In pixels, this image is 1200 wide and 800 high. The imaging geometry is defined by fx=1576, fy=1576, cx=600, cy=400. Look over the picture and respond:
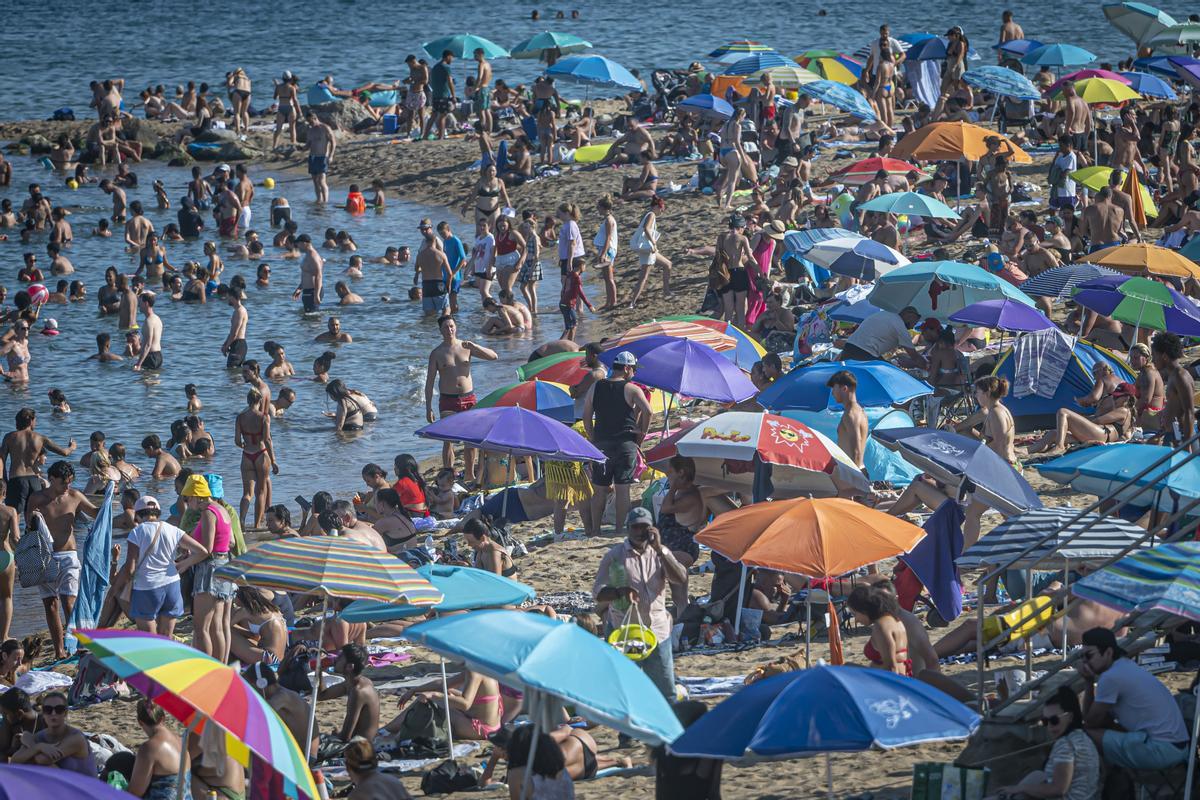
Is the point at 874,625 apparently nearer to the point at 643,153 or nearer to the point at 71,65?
the point at 643,153

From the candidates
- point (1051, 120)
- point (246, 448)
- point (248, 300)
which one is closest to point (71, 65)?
point (248, 300)

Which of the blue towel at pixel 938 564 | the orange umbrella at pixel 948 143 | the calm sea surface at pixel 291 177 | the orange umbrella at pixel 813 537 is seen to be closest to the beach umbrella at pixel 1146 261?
the orange umbrella at pixel 948 143

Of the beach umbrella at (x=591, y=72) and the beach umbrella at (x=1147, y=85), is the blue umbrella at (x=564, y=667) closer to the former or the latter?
the beach umbrella at (x=1147, y=85)

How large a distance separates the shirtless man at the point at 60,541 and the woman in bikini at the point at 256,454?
2850 millimetres

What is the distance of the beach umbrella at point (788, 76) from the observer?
27.4 m

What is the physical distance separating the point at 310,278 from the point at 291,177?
987 cm

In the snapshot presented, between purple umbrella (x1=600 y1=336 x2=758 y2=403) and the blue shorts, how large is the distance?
14.9 feet

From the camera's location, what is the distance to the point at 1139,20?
30438 mm

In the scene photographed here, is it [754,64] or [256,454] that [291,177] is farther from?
[256,454]

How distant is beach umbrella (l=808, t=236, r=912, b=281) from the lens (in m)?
17.7

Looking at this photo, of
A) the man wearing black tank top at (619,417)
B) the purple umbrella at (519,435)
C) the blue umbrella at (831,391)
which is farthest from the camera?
the blue umbrella at (831,391)

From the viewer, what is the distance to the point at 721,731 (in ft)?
21.7

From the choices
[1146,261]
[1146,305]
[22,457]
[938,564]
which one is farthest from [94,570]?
[1146,261]

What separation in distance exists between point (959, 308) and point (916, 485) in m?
5.51
